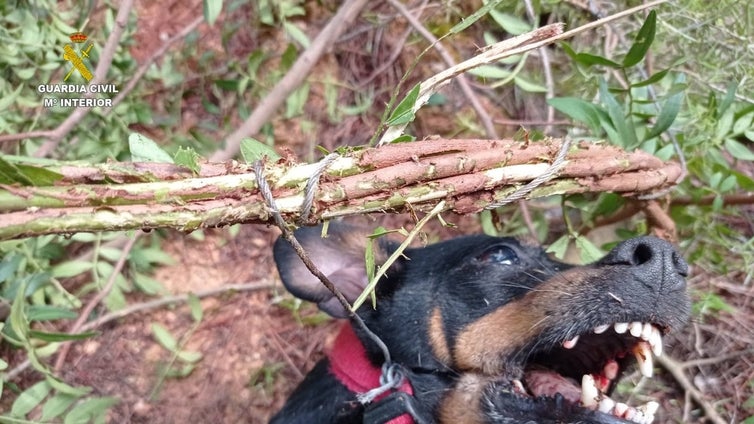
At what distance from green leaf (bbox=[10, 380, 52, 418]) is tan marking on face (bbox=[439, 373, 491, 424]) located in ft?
5.64

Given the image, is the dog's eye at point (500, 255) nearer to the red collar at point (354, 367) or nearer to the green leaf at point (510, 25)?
the red collar at point (354, 367)

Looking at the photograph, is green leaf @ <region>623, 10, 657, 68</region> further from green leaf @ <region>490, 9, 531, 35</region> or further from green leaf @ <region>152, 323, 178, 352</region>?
green leaf @ <region>152, 323, 178, 352</region>

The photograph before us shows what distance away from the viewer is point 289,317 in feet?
13.8

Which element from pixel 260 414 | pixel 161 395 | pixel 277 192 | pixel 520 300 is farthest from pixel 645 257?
pixel 161 395

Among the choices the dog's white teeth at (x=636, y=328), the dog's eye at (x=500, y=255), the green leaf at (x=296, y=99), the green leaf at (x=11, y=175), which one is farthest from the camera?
the green leaf at (x=296, y=99)

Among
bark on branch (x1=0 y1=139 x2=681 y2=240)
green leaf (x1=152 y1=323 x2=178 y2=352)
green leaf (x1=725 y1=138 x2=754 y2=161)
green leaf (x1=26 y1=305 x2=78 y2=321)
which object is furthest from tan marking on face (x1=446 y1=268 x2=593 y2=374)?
green leaf (x1=152 y1=323 x2=178 y2=352)

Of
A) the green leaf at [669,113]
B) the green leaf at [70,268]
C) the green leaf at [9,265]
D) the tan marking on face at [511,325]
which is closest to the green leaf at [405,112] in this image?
the tan marking on face at [511,325]

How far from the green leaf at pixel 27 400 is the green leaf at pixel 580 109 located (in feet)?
8.20

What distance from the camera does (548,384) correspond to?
2.34m

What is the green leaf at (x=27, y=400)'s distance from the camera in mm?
2744

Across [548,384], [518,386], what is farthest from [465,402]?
[548,384]

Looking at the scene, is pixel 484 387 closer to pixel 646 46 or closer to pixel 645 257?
pixel 645 257

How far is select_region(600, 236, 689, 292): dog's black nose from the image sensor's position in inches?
80.7

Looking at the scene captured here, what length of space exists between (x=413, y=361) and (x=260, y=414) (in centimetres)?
174
